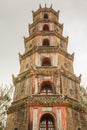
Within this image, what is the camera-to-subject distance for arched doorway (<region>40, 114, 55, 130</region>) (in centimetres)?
1609

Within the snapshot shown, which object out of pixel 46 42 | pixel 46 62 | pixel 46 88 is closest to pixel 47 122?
pixel 46 88

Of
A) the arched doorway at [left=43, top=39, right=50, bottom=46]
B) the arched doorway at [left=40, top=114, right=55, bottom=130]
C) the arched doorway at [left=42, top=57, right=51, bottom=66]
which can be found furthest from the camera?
the arched doorway at [left=43, top=39, right=50, bottom=46]

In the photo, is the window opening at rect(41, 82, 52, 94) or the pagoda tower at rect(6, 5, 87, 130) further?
the window opening at rect(41, 82, 52, 94)

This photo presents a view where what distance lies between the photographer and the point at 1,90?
1995 centimetres

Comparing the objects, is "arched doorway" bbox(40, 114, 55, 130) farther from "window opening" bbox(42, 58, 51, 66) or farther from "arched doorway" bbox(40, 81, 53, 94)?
"window opening" bbox(42, 58, 51, 66)

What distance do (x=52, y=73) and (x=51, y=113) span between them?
12.3ft

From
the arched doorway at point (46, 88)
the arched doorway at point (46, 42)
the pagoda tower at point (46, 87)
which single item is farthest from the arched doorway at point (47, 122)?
the arched doorway at point (46, 42)

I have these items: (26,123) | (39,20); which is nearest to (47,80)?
(26,123)

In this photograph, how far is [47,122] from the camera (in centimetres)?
1641

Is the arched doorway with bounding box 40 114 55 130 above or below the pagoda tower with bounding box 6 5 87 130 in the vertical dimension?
below

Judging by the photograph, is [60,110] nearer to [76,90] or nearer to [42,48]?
[76,90]

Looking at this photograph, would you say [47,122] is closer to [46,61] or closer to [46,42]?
[46,61]

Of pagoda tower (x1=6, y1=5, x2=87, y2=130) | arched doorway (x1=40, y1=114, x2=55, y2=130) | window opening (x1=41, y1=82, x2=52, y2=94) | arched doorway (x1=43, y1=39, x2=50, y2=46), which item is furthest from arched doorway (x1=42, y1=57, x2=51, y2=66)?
arched doorway (x1=40, y1=114, x2=55, y2=130)

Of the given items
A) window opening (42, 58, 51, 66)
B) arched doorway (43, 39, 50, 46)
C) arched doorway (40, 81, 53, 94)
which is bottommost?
arched doorway (40, 81, 53, 94)
